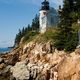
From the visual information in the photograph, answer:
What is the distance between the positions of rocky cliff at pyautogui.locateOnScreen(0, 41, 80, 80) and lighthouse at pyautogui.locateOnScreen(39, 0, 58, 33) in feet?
39.7

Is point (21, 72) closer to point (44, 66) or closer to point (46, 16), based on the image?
point (44, 66)

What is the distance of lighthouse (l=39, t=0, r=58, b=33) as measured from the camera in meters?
98.0

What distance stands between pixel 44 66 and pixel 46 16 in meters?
41.2

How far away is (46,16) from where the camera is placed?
99.8m

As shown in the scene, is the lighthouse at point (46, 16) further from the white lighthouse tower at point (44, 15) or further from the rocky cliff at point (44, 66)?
the rocky cliff at point (44, 66)

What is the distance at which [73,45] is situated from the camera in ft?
193

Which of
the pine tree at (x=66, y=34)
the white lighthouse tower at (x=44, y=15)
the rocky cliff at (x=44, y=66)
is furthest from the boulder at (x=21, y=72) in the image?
the white lighthouse tower at (x=44, y=15)

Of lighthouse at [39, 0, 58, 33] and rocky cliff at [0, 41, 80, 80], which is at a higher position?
lighthouse at [39, 0, 58, 33]

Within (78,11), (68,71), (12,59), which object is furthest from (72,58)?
(12,59)

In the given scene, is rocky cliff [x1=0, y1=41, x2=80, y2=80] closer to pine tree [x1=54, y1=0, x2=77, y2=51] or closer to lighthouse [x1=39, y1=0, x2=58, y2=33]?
pine tree [x1=54, y1=0, x2=77, y2=51]

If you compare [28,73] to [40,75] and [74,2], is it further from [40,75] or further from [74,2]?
[74,2]

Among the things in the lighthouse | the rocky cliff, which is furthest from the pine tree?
the lighthouse

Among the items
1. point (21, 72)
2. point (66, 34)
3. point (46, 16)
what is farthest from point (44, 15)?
point (21, 72)

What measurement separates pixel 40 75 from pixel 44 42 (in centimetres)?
2441
